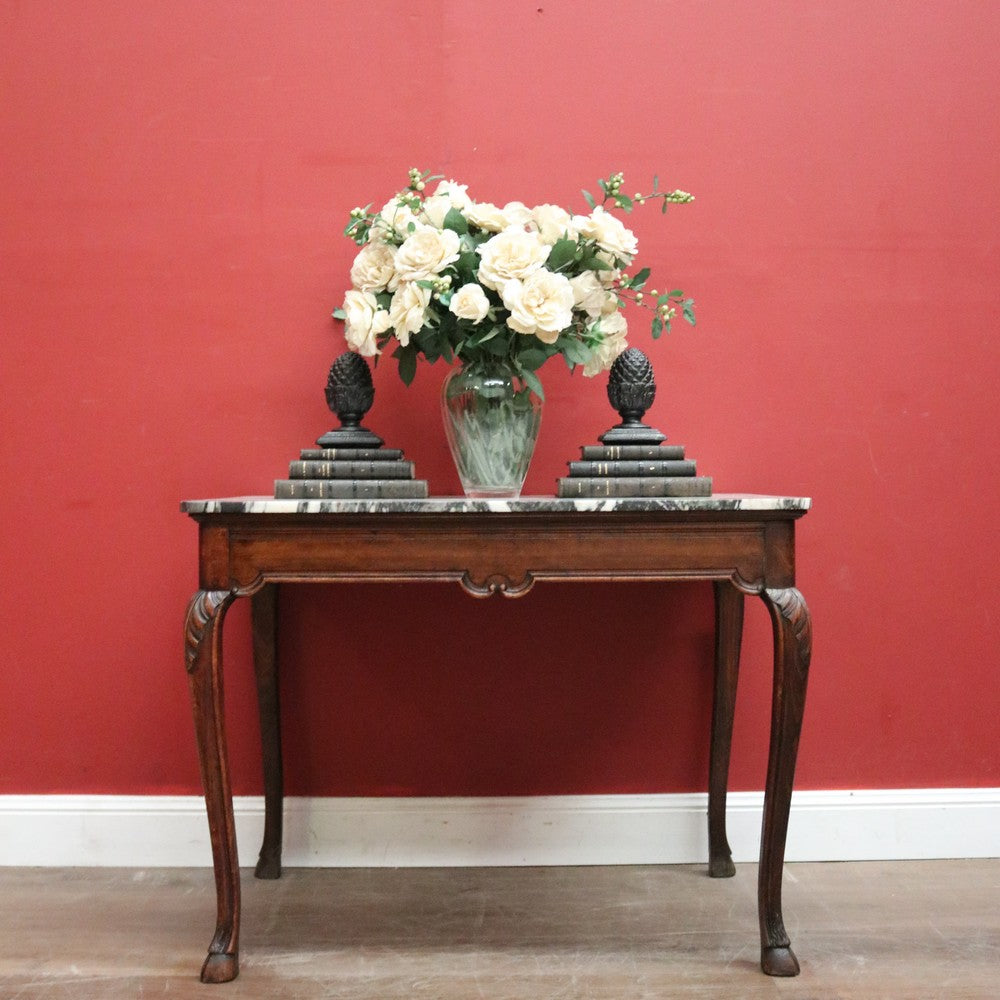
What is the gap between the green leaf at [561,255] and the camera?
5.81 feet

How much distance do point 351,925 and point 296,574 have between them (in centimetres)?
73

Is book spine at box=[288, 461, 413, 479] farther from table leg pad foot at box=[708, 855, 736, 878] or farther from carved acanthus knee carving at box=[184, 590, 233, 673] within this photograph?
table leg pad foot at box=[708, 855, 736, 878]

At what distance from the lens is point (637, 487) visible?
1.71m

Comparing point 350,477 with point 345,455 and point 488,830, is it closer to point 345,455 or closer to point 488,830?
point 345,455

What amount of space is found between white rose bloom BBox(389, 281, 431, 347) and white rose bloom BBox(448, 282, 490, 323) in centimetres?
5

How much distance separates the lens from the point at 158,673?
219 centimetres

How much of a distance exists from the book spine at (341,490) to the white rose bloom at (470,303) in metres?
0.33

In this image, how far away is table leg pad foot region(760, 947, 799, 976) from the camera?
1.63 m

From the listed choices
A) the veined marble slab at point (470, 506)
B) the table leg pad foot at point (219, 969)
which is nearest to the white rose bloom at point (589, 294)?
the veined marble slab at point (470, 506)

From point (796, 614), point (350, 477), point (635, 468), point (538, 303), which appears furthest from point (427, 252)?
point (796, 614)

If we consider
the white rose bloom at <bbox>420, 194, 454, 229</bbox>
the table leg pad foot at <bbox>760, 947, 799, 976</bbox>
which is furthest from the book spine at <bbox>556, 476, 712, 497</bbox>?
the table leg pad foot at <bbox>760, 947, 799, 976</bbox>

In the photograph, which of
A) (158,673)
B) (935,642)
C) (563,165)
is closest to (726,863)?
(935,642)

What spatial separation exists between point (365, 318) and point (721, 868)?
1379 millimetres

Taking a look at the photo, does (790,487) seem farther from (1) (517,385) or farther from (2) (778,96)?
(2) (778,96)
